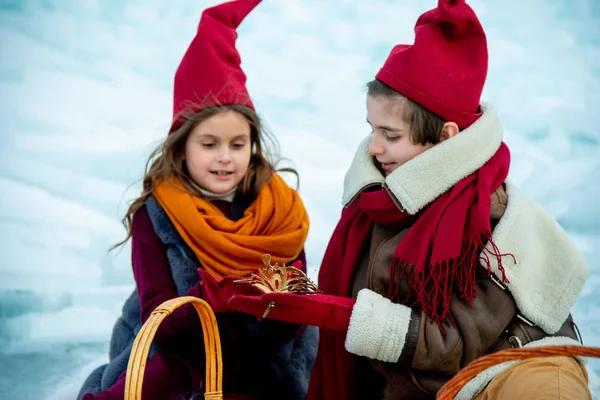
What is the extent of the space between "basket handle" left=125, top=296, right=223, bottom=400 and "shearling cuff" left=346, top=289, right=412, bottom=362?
332mm

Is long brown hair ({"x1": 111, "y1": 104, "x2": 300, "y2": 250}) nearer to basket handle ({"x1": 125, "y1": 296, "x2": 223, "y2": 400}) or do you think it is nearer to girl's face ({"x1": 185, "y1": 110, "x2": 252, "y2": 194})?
girl's face ({"x1": 185, "y1": 110, "x2": 252, "y2": 194})

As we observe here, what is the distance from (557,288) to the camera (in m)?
1.56

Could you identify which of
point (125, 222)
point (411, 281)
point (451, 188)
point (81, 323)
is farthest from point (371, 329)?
point (81, 323)

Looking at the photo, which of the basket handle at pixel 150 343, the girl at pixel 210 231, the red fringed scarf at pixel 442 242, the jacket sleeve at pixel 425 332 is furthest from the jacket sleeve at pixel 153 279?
the jacket sleeve at pixel 425 332

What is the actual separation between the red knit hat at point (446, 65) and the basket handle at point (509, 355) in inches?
22.9

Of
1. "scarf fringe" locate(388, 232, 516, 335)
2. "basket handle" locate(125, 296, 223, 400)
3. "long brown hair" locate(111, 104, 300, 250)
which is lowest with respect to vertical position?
"basket handle" locate(125, 296, 223, 400)

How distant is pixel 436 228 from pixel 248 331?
26.3 inches

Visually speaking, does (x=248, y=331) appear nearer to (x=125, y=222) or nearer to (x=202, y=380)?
(x=202, y=380)

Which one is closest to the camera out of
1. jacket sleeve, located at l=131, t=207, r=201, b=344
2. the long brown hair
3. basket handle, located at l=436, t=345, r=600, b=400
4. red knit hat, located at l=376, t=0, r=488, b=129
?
basket handle, located at l=436, t=345, r=600, b=400

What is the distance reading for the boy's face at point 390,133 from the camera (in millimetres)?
1612

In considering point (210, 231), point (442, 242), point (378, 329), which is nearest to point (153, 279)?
point (210, 231)

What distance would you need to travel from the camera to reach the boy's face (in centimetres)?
161

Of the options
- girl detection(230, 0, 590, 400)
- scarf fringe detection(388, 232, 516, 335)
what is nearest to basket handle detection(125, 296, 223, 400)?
girl detection(230, 0, 590, 400)

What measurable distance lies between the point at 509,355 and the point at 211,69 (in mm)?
1122
